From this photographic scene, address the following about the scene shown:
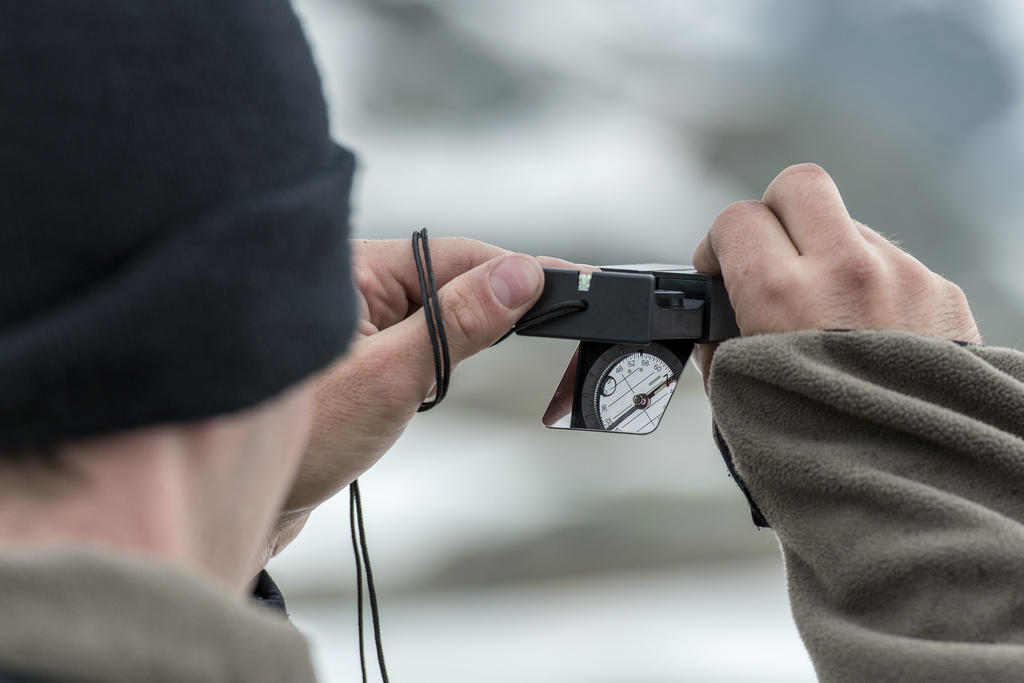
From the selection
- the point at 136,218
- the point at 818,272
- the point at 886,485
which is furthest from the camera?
the point at 818,272

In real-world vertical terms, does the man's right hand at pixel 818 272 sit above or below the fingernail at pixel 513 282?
above

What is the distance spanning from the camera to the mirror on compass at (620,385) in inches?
30.6

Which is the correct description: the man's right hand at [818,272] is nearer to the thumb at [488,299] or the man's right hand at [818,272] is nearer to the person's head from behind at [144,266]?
the thumb at [488,299]

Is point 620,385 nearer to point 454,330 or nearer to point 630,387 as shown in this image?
point 630,387

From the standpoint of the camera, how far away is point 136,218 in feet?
1.11

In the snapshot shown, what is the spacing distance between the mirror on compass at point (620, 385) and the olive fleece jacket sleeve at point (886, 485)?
0.33 ft

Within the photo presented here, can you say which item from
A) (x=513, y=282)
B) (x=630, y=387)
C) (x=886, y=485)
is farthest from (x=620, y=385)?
(x=886, y=485)

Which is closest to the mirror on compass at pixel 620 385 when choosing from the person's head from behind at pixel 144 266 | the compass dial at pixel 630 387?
the compass dial at pixel 630 387

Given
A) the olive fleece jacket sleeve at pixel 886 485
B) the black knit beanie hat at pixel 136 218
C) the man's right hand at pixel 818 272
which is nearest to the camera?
the black knit beanie hat at pixel 136 218

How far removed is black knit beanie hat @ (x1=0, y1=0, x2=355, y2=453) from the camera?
330 mm

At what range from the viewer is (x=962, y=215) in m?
3.04

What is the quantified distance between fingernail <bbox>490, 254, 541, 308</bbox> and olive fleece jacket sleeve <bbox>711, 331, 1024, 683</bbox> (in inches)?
6.7

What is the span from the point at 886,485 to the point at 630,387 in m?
0.23

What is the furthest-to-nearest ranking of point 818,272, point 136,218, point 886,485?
point 818,272 < point 886,485 < point 136,218
